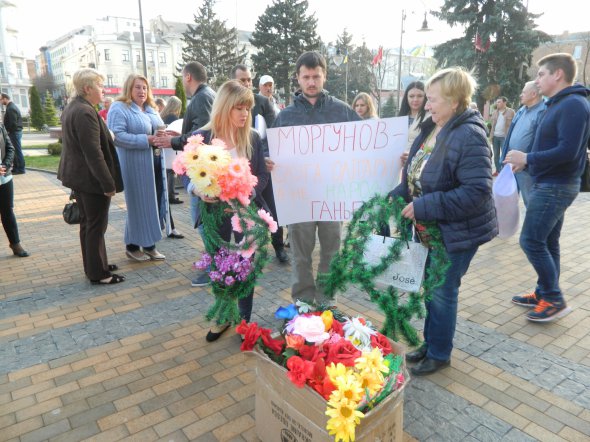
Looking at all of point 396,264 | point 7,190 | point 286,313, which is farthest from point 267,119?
point 286,313

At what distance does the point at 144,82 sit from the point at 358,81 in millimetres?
48464

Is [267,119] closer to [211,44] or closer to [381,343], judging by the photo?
[381,343]

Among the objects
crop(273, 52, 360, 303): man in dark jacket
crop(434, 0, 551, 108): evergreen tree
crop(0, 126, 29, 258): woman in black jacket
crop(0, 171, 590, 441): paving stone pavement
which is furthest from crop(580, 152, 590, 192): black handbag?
crop(434, 0, 551, 108): evergreen tree

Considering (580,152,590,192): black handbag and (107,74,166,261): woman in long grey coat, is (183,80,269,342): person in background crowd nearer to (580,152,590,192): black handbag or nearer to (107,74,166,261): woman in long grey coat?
(107,74,166,261): woman in long grey coat

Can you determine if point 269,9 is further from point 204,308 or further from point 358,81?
point 204,308

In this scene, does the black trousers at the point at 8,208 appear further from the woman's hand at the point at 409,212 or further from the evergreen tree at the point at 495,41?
the evergreen tree at the point at 495,41

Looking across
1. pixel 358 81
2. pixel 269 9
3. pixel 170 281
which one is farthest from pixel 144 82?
pixel 358 81

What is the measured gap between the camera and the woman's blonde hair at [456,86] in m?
2.38

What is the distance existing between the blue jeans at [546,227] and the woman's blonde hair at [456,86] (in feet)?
4.92

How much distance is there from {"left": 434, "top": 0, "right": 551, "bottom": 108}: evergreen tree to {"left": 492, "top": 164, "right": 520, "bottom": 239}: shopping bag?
2361 cm

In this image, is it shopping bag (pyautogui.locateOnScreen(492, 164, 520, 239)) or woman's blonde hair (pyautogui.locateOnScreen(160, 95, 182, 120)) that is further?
woman's blonde hair (pyautogui.locateOnScreen(160, 95, 182, 120))

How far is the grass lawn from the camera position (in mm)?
14023

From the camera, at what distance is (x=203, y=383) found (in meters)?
2.80

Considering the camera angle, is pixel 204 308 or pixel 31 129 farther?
pixel 31 129
